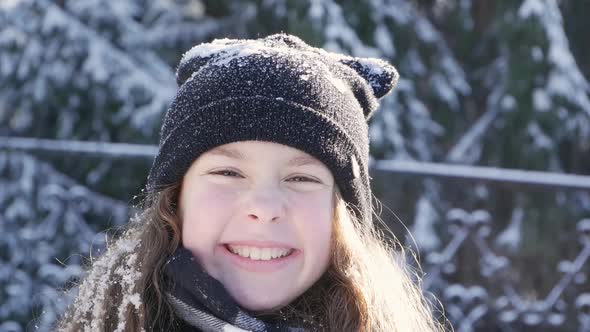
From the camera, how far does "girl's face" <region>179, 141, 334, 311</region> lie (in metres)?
1.53

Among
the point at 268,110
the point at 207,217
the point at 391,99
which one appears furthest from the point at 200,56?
the point at 391,99

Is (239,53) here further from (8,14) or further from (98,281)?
(8,14)

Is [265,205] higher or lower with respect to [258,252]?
higher

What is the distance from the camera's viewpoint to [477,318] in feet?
11.8

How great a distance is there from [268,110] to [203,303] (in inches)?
16.6

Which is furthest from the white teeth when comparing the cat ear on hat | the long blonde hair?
the cat ear on hat

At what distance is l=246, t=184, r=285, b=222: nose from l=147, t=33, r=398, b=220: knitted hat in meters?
0.11

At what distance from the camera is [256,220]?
59.9 inches

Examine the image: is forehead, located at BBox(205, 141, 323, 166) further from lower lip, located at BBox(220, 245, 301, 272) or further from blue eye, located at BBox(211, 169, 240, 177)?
lower lip, located at BBox(220, 245, 301, 272)

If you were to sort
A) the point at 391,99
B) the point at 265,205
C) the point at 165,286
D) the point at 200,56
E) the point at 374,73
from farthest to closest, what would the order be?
the point at 391,99 → the point at 374,73 → the point at 200,56 → the point at 165,286 → the point at 265,205

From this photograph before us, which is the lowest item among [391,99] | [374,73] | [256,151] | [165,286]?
[391,99]

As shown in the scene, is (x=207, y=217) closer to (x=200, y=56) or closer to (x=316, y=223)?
(x=316, y=223)

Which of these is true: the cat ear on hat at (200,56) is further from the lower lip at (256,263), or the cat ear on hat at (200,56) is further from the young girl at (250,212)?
the lower lip at (256,263)

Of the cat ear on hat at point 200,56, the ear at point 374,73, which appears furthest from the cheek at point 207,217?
the ear at point 374,73
